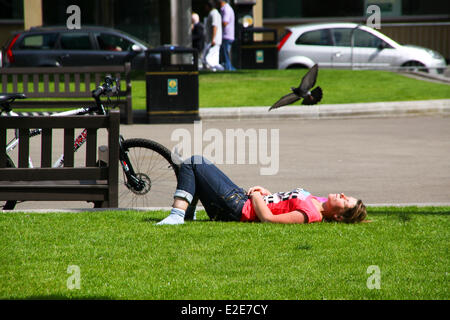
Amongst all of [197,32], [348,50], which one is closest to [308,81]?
[348,50]

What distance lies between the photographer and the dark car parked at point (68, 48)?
19781 mm

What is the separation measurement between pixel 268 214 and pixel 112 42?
15003mm

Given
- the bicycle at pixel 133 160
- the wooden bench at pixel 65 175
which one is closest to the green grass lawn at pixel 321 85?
the bicycle at pixel 133 160

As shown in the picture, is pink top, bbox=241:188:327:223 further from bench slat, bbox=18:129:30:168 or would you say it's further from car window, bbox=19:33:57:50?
car window, bbox=19:33:57:50

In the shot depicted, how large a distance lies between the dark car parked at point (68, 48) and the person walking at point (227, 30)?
2.12 m

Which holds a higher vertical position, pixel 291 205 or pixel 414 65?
pixel 414 65

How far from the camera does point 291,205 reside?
638cm

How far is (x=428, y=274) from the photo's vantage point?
5.10 m

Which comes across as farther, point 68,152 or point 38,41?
point 38,41

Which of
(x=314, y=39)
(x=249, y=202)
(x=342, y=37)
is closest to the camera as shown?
(x=249, y=202)

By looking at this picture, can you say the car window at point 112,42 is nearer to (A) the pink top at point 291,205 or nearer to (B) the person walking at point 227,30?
Result: (B) the person walking at point 227,30

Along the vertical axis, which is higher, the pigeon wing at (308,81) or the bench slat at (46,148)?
the pigeon wing at (308,81)

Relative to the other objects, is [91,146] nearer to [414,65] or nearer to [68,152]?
[68,152]

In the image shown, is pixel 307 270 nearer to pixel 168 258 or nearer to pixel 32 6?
pixel 168 258
